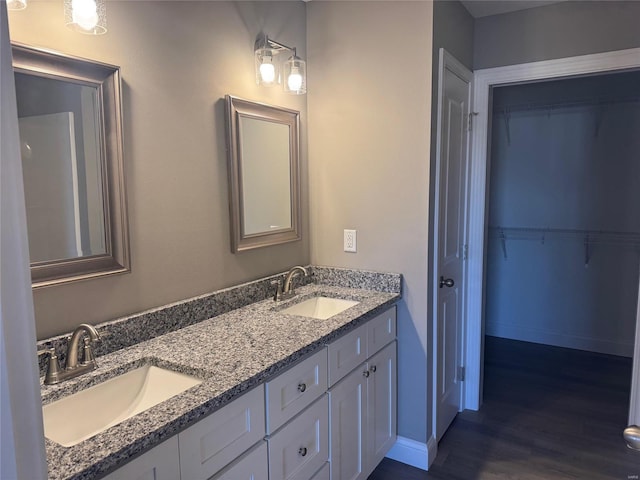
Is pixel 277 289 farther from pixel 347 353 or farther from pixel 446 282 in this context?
pixel 446 282

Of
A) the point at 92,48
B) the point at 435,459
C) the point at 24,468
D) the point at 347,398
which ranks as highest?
the point at 92,48

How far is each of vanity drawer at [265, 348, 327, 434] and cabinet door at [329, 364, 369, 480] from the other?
0.43 ft

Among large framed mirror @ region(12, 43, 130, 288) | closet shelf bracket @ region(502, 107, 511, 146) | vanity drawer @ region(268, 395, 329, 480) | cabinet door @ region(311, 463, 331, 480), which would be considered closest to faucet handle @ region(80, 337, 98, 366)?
large framed mirror @ region(12, 43, 130, 288)

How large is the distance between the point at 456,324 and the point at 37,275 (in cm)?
219

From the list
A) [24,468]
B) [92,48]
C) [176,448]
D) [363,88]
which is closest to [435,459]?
[176,448]

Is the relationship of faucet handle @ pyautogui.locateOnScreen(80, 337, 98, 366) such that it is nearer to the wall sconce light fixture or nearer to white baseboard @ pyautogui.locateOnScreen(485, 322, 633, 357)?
the wall sconce light fixture

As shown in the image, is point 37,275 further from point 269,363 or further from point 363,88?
point 363,88

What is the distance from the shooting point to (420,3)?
83.3 inches

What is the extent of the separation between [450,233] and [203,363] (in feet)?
5.27

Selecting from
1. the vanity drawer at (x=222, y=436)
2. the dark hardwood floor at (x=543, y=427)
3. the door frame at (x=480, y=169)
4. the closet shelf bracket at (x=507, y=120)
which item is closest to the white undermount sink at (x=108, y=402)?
the vanity drawer at (x=222, y=436)

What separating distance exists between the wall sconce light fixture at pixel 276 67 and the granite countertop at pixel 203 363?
102 centimetres

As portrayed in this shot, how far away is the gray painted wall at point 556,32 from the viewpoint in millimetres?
2336

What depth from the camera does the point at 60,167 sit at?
136 centimetres

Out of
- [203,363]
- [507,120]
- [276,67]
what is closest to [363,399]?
[203,363]
